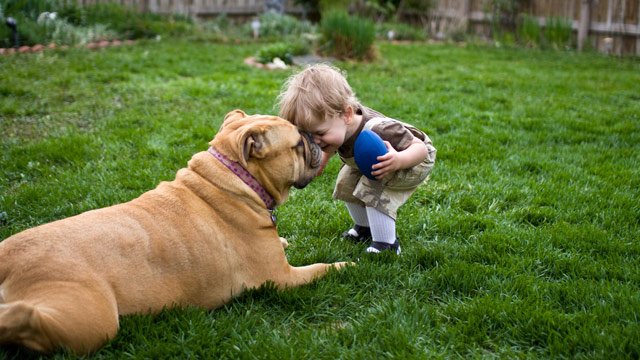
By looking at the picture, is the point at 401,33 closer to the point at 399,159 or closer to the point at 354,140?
the point at 354,140

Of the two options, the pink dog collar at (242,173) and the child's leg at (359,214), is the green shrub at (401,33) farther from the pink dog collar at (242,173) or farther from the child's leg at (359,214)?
the pink dog collar at (242,173)

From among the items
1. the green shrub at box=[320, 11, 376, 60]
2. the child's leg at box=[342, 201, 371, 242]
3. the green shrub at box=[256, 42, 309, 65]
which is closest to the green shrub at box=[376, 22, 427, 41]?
the green shrub at box=[320, 11, 376, 60]

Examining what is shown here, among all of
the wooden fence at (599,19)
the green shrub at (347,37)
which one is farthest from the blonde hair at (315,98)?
the wooden fence at (599,19)

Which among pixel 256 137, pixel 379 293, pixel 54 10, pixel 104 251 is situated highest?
pixel 54 10

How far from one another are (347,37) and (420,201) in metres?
6.83

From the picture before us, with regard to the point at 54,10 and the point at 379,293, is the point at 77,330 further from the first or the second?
the point at 54,10

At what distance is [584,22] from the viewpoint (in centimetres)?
1396

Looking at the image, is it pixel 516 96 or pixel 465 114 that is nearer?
pixel 465 114

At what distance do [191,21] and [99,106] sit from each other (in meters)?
8.69

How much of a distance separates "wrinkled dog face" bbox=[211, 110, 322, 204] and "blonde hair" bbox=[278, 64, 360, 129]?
5.7 inches

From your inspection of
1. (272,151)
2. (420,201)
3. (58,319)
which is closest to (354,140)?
(272,151)

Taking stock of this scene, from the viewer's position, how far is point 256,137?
3594 mm

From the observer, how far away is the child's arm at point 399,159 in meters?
3.93

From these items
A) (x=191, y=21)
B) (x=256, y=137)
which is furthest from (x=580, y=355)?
(x=191, y=21)
